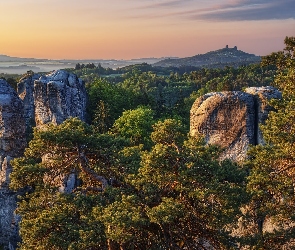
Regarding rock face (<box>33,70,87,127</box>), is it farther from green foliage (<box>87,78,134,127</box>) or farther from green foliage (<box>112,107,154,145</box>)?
green foliage (<box>112,107,154,145</box>)

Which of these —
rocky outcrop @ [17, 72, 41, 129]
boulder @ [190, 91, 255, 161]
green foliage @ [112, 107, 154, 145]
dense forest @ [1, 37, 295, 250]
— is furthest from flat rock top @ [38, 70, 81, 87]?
dense forest @ [1, 37, 295, 250]

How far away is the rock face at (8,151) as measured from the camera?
1231 inches

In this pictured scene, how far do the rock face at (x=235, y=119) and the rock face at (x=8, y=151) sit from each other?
48.9ft

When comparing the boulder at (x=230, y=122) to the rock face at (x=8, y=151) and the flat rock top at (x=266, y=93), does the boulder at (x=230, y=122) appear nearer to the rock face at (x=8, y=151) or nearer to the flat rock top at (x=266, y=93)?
the flat rock top at (x=266, y=93)

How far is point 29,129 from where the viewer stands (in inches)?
1813

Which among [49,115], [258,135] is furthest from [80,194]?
[49,115]

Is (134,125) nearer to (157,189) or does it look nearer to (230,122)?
(230,122)

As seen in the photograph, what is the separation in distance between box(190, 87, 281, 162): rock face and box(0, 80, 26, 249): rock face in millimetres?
14902

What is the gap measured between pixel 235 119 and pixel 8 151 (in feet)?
62.1

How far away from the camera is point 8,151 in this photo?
32062 millimetres

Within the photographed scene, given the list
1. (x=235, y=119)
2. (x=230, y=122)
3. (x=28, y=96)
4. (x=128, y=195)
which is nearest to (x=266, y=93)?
(x=235, y=119)

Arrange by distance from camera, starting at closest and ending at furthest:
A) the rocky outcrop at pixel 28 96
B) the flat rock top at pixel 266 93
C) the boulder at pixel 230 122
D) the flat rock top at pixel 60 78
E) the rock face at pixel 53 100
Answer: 1. the boulder at pixel 230 122
2. the flat rock top at pixel 266 93
3. the rock face at pixel 53 100
4. the flat rock top at pixel 60 78
5. the rocky outcrop at pixel 28 96

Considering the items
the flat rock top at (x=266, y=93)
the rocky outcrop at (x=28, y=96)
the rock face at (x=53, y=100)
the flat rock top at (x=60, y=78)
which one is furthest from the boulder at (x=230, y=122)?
the rocky outcrop at (x=28, y=96)

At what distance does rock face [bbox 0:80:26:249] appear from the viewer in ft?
103
